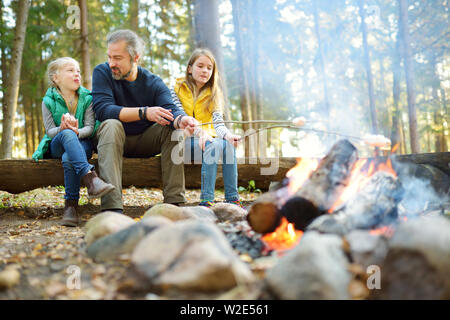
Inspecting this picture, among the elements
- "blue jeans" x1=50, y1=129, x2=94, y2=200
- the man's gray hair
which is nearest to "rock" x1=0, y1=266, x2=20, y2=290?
"blue jeans" x1=50, y1=129, x2=94, y2=200

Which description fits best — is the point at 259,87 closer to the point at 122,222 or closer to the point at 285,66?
the point at 285,66

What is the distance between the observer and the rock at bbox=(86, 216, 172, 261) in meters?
1.79

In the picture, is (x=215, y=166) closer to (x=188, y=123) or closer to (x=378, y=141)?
(x=188, y=123)

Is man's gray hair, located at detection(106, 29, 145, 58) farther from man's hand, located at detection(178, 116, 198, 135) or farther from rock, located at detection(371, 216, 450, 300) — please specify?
rock, located at detection(371, 216, 450, 300)

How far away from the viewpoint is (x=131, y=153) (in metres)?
3.64

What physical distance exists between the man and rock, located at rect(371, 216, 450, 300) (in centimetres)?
222

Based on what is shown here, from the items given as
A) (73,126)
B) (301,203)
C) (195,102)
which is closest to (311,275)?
(301,203)

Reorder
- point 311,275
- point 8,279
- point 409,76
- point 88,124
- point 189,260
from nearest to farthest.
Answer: point 311,275, point 189,260, point 8,279, point 88,124, point 409,76

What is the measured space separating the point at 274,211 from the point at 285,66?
516 inches

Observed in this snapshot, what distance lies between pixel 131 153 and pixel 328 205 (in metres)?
2.38

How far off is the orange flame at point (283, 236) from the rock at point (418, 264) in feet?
2.04

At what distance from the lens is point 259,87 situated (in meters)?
12.4

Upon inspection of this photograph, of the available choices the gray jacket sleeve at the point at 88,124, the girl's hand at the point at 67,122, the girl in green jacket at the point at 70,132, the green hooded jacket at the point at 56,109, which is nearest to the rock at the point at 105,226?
the girl in green jacket at the point at 70,132
